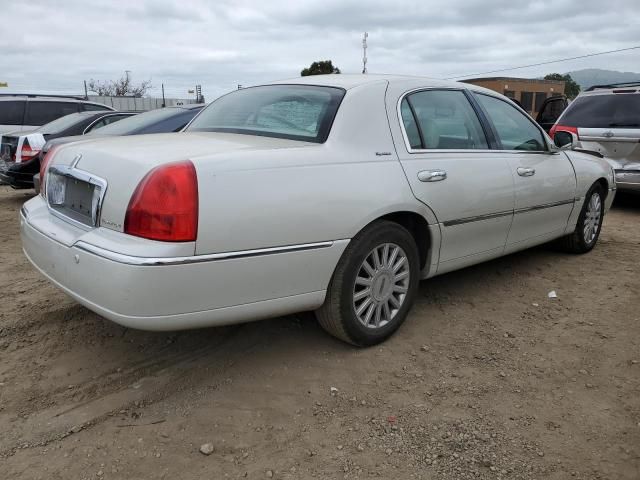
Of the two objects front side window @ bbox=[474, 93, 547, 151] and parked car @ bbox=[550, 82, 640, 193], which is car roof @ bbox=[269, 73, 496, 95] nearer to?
front side window @ bbox=[474, 93, 547, 151]

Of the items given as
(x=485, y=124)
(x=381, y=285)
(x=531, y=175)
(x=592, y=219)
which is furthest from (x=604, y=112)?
(x=381, y=285)

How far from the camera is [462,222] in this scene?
11.7 ft

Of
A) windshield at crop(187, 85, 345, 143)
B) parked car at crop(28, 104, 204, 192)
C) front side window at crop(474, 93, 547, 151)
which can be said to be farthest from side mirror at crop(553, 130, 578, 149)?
parked car at crop(28, 104, 204, 192)

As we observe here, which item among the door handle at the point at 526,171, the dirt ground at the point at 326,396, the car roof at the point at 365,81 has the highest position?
the car roof at the point at 365,81

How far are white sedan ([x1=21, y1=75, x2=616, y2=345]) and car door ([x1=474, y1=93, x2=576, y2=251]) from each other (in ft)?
0.08

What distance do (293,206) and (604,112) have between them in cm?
661

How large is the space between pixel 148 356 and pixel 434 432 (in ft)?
5.32

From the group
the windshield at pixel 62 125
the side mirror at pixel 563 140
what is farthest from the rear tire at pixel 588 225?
the windshield at pixel 62 125

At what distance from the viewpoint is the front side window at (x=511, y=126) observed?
13.5ft

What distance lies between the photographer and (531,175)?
418 cm

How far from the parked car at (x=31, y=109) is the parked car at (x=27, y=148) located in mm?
1971

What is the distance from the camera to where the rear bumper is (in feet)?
7.71

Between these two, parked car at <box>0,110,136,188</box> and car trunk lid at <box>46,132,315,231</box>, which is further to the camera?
parked car at <box>0,110,136,188</box>

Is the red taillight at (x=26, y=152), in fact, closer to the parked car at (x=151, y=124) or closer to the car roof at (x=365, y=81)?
the parked car at (x=151, y=124)
